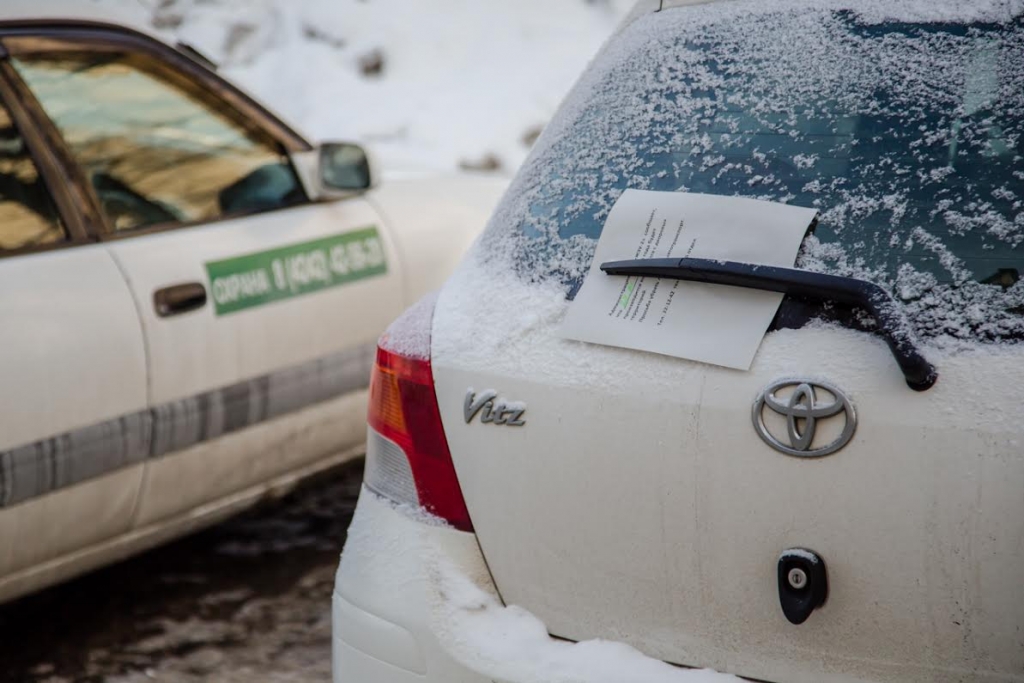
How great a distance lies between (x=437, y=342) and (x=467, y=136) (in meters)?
9.93

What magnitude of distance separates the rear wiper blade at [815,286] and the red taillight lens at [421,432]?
0.43 m

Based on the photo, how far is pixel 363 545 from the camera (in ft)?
7.00

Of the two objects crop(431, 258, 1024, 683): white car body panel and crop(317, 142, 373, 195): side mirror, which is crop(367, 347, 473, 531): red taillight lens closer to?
crop(431, 258, 1024, 683): white car body panel

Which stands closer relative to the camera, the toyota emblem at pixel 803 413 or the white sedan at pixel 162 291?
the toyota emblem at pixel 803 413

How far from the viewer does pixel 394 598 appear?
2.02 metres

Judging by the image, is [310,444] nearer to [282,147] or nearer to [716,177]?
[282,147]

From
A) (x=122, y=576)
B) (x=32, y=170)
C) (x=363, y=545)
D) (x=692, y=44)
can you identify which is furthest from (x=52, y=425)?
(x=692, y=44)

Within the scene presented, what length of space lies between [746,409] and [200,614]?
2.33 m

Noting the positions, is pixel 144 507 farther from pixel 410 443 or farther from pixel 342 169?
pixel 410 443

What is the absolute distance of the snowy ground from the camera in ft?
38.9

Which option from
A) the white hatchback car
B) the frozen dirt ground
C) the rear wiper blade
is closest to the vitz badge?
the white hatchback car

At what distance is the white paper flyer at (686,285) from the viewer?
1772 mm

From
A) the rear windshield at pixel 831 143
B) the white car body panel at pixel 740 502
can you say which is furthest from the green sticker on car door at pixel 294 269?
the white car body panel at pixel 740 502

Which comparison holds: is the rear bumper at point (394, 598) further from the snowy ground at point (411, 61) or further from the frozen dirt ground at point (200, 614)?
the snowy ground at point (411, 61)
